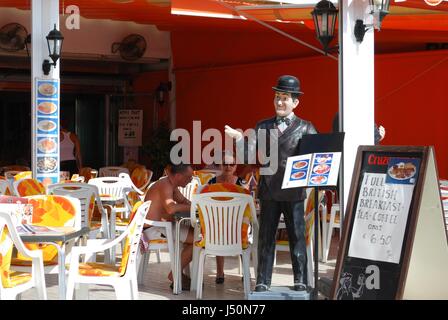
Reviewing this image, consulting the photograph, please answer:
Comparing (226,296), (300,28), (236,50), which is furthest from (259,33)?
(226,296)

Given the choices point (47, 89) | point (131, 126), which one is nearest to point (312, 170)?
point (47, 89)

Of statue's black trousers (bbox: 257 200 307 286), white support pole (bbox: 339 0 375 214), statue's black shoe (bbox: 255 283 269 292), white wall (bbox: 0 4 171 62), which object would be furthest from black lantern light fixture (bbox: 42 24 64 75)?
white wall (bbox: 0 4 171 62)

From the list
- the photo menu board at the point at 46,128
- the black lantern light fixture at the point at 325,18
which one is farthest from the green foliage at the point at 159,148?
the black lantern light fixture at the point at 325,18

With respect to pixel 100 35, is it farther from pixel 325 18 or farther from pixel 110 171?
pixel 325 18

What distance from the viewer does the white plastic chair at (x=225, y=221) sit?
7.22 m

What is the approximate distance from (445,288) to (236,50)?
1053cm

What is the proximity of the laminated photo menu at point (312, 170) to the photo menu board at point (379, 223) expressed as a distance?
161 mm

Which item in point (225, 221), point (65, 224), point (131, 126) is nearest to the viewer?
point (65, 224)

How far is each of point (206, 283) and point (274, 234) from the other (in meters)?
1.59

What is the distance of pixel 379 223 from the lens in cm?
557

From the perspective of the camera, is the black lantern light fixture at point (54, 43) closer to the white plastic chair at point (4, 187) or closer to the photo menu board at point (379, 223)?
the white plastic chair at point (4, 187)

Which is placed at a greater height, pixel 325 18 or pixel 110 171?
pixel 325 18

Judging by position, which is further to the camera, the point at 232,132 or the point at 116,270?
the point at 232,132
